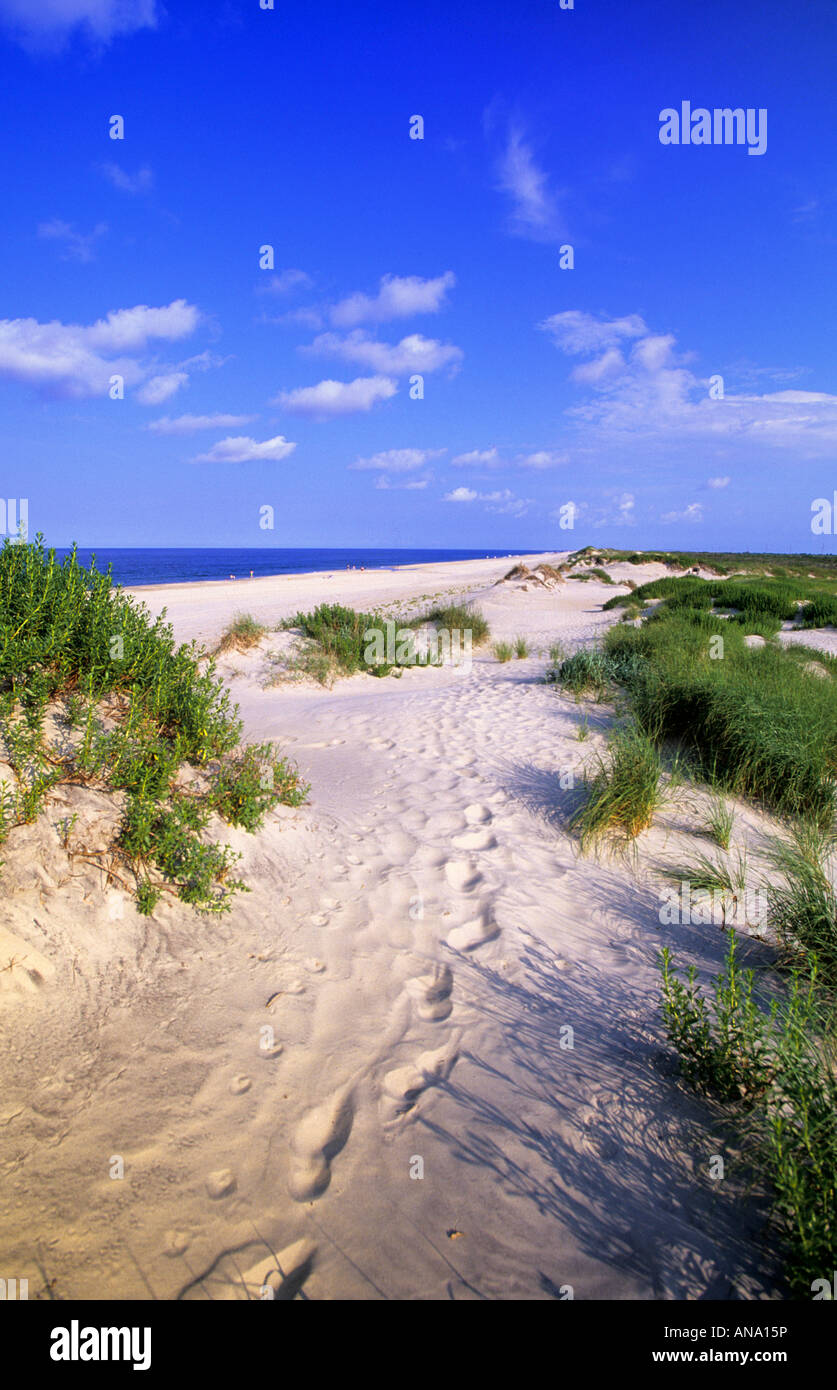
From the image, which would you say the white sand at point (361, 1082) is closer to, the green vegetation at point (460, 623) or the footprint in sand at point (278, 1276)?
the footprint in sand at point (278, 1276)

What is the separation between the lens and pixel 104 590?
13.9 feet

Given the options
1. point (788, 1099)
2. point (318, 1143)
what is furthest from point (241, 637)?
point (788, 1099)

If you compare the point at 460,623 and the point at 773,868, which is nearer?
the point at 773,868

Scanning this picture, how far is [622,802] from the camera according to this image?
4785 millimetres

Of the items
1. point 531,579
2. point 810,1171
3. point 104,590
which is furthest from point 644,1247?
point 531,579

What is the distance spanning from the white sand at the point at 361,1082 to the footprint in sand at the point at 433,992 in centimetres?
1

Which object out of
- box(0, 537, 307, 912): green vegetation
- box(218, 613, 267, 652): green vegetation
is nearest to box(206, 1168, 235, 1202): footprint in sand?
box(0, 537, 307, 912): green vegetation

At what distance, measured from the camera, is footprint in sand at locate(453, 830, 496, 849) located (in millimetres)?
4730

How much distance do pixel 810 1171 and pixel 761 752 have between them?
13.7 ft

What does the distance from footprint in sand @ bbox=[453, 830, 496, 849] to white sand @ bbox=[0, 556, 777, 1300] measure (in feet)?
0.09

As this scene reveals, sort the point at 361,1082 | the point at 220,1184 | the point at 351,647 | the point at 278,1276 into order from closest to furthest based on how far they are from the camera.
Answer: the point at 278,1276 → the point at 220,1184 → the point at 361,1082 → the point at 351,647

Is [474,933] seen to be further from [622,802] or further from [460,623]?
[460,623]

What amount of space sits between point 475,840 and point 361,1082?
7.71 feet

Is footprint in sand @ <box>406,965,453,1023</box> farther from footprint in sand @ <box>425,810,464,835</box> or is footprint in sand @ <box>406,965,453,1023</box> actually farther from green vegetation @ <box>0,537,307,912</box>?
footprint in sand @ <box>425,810,464,835</box>
